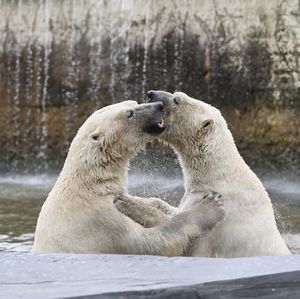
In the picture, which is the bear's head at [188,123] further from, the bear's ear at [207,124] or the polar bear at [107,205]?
the polar bear at [107,205]

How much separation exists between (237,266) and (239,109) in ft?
33.9

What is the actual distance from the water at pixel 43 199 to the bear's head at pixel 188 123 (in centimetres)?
228

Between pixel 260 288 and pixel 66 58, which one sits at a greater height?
pixel 260 288

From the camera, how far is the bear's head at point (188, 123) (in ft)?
19.9

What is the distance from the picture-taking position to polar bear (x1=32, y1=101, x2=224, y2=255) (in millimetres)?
5441

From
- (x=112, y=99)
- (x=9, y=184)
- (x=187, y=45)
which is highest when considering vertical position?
(x=187, y=45)

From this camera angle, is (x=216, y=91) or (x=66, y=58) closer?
(x=216, y=91)

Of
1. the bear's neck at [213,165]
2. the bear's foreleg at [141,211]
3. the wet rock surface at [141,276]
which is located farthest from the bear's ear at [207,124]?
the wet rock surface at [141,276]

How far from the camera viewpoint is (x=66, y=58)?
1479cm

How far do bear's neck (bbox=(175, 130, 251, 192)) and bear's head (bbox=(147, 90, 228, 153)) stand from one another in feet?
0.10

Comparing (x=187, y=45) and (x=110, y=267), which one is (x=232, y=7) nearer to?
(x=187, y=45)

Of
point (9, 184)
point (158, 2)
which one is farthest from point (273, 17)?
point (9, 184)

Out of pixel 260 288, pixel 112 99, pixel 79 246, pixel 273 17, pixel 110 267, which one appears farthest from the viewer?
pixel 112 99

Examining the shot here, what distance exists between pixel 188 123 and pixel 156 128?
240mm
